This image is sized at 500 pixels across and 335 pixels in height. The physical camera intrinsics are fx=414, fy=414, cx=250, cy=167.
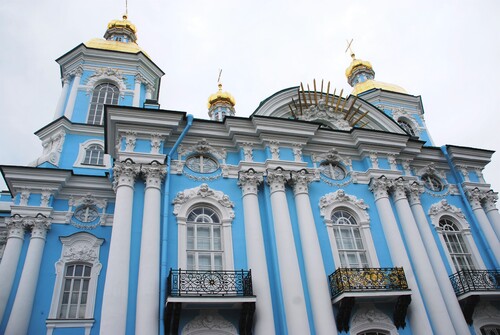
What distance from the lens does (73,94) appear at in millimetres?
18656

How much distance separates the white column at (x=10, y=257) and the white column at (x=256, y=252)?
7386 millimetres

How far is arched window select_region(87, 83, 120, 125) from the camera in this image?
18.4 metres

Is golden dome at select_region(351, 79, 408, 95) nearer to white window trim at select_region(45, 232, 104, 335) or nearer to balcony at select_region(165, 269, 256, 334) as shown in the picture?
balcony at select_region(165, 269, 256, 334)

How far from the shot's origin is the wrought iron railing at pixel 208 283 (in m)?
9.97

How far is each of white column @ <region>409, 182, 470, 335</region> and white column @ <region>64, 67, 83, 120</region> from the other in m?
14.3

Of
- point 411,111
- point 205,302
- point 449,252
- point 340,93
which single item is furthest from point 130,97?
point 449,252

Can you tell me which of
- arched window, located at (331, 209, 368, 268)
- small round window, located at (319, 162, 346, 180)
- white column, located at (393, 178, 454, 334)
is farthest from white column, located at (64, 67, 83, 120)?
white column, located at (393, 178, 454, 334)

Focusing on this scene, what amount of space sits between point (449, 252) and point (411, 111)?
8310 millimetres

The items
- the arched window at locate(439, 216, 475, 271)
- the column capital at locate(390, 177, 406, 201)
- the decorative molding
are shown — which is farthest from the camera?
the decorative molding

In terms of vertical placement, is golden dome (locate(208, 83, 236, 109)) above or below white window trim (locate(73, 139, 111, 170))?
above

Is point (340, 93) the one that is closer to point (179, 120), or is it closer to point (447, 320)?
point (179, 120)

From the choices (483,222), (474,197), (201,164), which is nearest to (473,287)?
(483,222)

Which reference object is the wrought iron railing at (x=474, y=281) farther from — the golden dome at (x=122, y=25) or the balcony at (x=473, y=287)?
the golden dome at (x=122, y=25)

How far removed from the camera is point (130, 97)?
1909 cm
